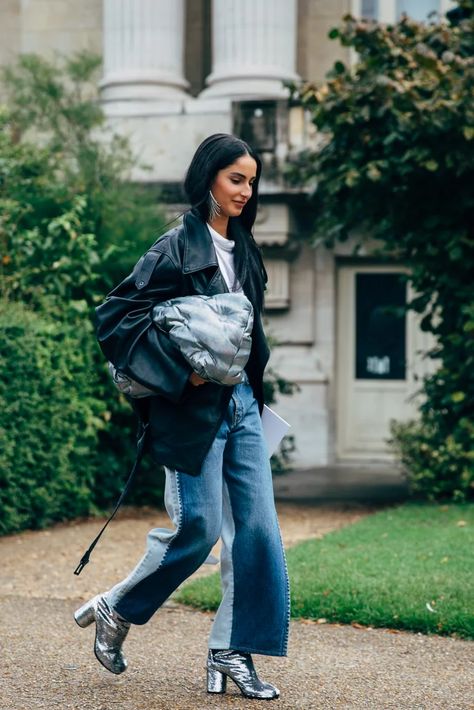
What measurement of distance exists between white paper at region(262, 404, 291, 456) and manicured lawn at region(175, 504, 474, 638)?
1506mm

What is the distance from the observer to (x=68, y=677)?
15.4 ft

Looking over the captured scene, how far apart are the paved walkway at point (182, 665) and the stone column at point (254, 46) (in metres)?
8.11

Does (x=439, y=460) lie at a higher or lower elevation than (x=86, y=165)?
lower

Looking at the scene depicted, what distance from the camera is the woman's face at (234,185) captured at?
14.4 feet

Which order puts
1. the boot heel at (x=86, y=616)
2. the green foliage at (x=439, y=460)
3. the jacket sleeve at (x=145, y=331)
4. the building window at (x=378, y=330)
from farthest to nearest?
1. the building window at (x=378, y=330)
2. the green foliage at (x=439, y=460)
3. the boot heel at (x=86, y=616)
4. the jacket sleeve at (x=145, y=331)

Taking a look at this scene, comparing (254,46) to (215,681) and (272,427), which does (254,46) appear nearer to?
(272,427)

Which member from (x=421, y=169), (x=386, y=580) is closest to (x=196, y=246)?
(x=386, y=580)

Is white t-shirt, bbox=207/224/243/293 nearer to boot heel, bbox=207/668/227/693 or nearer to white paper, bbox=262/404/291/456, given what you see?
white paper, bbox=262/404/291/456

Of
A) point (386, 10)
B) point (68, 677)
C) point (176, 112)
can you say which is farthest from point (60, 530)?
point (386, 10)

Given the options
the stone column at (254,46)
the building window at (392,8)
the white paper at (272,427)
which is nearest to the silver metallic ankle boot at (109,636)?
the white paper at (272,427)

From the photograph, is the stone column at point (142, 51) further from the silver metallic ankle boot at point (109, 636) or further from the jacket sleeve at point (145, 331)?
the silver metallic ankle boot at point (109, 636)

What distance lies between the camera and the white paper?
4629 mm

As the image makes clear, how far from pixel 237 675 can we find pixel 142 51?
429 inches

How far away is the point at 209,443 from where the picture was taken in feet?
14.0
